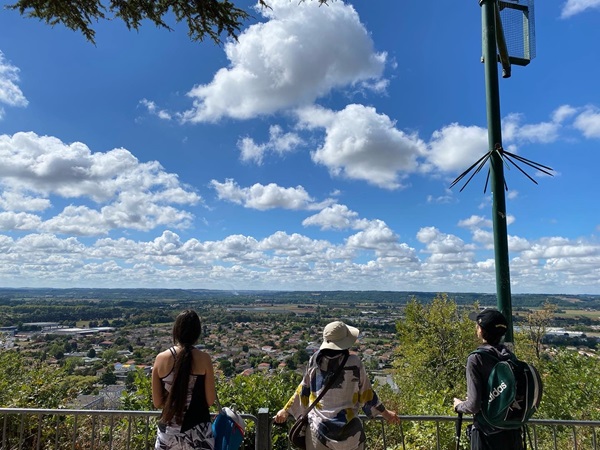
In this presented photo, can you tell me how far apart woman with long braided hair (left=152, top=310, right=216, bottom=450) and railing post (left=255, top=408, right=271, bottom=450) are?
0.54m

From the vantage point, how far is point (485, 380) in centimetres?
245

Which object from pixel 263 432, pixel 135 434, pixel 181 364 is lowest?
pixel 135 434

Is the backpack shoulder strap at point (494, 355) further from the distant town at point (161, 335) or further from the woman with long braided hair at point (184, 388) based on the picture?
the distant town at point (161, 335)

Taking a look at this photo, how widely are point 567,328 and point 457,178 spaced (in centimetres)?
6827

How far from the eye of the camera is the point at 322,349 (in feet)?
8.89

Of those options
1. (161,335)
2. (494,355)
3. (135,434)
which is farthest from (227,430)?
(161,335)

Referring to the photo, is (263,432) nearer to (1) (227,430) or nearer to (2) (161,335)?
(1) (227,430)

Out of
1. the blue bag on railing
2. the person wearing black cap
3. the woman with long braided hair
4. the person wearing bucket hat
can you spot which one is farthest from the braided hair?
the person wearing black cap

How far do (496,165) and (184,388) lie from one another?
2787 mm

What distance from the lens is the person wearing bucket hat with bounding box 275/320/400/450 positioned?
260cm

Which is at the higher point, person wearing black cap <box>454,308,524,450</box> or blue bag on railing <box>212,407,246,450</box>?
person wearing black cap <box>454,308,524,450</box>

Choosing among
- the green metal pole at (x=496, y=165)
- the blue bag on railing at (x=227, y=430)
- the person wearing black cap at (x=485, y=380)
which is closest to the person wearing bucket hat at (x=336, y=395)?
the blue bag on railing at (x=227, y=430)

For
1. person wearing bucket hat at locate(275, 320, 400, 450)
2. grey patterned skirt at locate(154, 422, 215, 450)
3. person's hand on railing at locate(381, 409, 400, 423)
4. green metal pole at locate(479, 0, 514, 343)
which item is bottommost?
grey patterned skirt at locate(154, 422, 215, 450)

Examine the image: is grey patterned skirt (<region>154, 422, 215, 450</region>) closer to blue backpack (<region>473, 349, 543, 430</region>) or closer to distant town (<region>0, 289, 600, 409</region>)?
blue backpack (<region>473, 349, 543, 430</region>)
